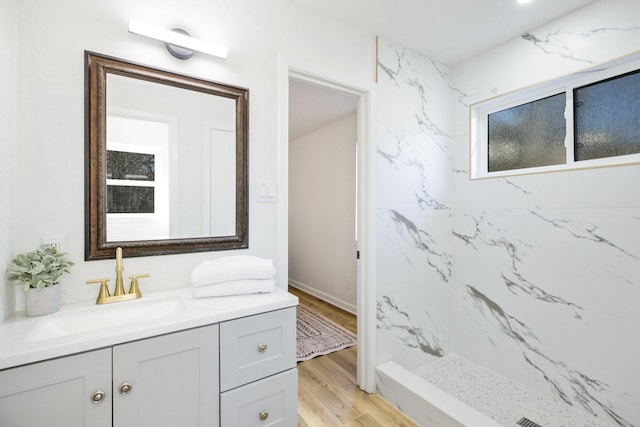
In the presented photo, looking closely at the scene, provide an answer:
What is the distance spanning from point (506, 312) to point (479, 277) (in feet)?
0.96

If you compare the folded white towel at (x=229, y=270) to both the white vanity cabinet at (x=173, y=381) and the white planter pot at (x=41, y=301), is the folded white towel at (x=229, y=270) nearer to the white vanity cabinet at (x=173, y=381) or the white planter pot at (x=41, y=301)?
the white vanity cabinet at (x=173, y=381)

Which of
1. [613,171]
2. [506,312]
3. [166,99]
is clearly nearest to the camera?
[166,99]

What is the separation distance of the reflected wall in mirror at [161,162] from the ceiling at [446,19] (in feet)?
2.85

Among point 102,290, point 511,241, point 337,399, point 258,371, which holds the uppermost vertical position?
point 511,241

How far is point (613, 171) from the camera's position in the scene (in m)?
1.69

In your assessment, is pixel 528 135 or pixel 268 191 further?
pixel 528 135

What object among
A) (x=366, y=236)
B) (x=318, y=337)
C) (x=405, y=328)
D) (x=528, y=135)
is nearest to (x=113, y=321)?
(x=366, y=236)

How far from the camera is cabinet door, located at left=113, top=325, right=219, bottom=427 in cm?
Answer: 99

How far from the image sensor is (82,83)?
49.4 inches

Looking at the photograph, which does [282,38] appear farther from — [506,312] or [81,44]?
[506,312]

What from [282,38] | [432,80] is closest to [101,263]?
[282,38]

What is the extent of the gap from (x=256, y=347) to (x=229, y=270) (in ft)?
1.15

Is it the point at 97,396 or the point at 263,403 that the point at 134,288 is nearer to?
the point at 97,396

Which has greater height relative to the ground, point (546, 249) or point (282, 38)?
point (282, 38)
